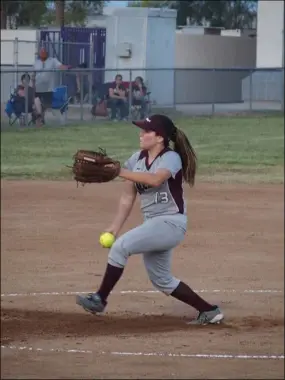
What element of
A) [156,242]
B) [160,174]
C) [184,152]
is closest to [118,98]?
[156,242]

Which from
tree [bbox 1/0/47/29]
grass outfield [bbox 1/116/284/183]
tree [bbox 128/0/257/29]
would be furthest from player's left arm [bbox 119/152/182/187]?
grass outfield [bbox 1/116/284/183]

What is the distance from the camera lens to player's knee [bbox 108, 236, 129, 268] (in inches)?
188

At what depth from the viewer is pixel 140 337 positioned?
6.32 m

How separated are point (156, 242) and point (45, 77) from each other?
3.19 feet

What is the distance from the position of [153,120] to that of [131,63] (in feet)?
3.91

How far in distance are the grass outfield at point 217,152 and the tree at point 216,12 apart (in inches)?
115

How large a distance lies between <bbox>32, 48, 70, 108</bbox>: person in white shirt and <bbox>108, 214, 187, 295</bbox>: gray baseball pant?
→ 687 mm

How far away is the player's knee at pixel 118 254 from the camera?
4773 millimetres

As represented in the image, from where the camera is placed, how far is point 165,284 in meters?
5.00

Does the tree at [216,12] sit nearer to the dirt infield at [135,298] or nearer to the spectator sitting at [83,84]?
the spectator sitting at [83,84]

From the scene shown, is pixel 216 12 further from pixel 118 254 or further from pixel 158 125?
pixel 158 125

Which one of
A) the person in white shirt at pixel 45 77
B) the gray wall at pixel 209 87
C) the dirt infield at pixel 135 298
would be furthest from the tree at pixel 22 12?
the gray wall at pixel 209 87

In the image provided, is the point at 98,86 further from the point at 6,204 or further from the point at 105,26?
the point at 6,204

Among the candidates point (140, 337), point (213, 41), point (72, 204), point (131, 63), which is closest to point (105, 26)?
point (131, 63)
